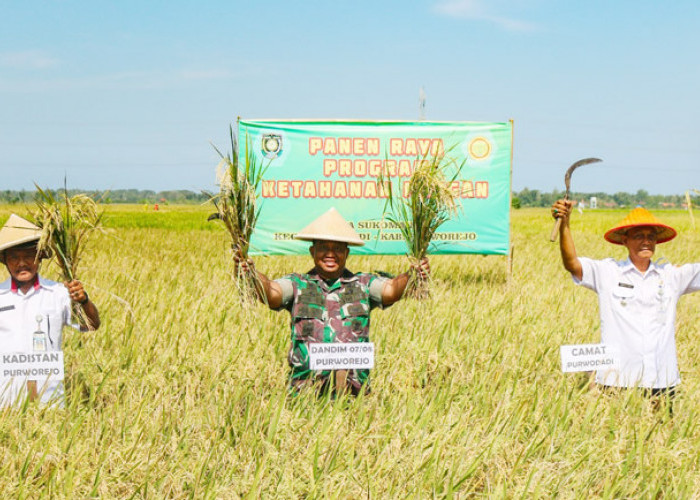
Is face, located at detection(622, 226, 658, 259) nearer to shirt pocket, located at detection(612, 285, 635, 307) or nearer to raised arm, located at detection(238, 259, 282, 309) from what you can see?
shirt pocket, located at detection(612, 285, 635, 307)

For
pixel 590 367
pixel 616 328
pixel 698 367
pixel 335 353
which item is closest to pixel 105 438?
pixel 335 353

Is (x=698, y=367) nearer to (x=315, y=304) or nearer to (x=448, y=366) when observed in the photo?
(x=448, y=366)

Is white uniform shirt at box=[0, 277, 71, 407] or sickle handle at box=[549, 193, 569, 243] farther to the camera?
sickle handle at box=[549, 193, 569, 243]

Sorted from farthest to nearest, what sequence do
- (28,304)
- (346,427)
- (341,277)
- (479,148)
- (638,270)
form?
(479,148), (638,270), (341,277), (28,304), (346,427)

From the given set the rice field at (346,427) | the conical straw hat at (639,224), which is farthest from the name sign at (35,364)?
the conical straw hat at (639,224)

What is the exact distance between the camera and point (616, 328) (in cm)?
359

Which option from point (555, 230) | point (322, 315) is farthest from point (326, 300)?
point (555, 230)

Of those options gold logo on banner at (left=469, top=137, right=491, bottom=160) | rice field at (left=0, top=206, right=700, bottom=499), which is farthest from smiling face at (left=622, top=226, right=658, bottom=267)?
gold logo on banner at (left=469, top=137, right=491, bottom=160)

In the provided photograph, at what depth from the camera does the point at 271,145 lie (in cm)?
816

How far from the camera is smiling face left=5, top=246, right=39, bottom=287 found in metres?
3.22

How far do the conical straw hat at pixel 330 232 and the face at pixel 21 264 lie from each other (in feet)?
4.31

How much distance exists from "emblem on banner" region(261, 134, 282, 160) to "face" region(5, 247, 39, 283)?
16.6 feet

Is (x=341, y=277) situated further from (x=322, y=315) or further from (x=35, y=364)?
(x=35, y=364)

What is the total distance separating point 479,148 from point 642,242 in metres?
4.87
